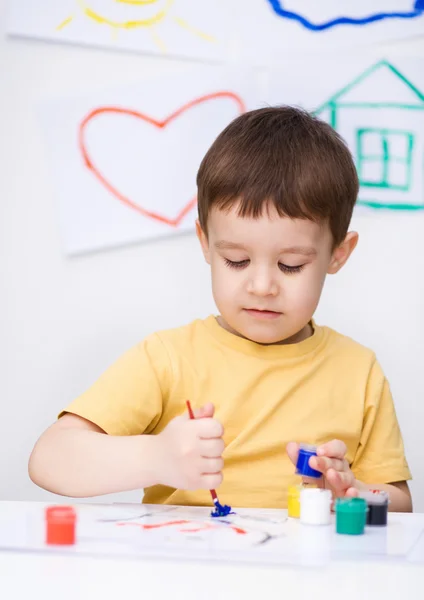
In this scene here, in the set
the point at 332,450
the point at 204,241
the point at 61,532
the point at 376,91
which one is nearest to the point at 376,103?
the point at 376,91

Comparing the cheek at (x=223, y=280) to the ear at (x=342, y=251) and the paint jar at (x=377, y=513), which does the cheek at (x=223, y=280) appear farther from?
the paint jar at (x=377, y=513)

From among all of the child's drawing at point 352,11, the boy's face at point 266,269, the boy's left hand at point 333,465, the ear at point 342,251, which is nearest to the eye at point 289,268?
the boy's face at point 266,269

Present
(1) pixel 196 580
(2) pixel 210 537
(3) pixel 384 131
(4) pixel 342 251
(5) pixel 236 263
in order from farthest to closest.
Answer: (3) pixel 384 131 < (4) pixel 342 251 < (5) pixel 236 263 < (2) pixel 210 537 < (1) pixel 196 580

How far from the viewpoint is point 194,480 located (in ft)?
2.90

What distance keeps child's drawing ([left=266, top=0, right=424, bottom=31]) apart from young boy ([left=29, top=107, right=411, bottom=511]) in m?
0.37

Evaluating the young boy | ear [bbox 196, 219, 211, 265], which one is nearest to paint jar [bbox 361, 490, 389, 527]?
the young boy

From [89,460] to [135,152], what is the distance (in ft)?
2.17

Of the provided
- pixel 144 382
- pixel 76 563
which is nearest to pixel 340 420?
pixel 144 382

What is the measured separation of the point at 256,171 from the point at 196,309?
0.46 meters

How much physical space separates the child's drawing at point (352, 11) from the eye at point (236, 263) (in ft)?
1.89

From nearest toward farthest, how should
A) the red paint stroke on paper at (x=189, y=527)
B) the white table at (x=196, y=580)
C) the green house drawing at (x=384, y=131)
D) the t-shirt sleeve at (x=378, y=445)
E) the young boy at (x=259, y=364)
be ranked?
the white table at (x=196, y=580)
the red paint stroke on paper at (x=189, y=527)
the young boy at (x=259, y=364)
the t-shirt sleeve at (x=378, y=445)
the green house drawing at (x=384, y=131)

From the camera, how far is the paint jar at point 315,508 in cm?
82

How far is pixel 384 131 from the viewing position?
1482mm

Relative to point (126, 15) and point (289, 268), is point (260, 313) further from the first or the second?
point (126, 15)
